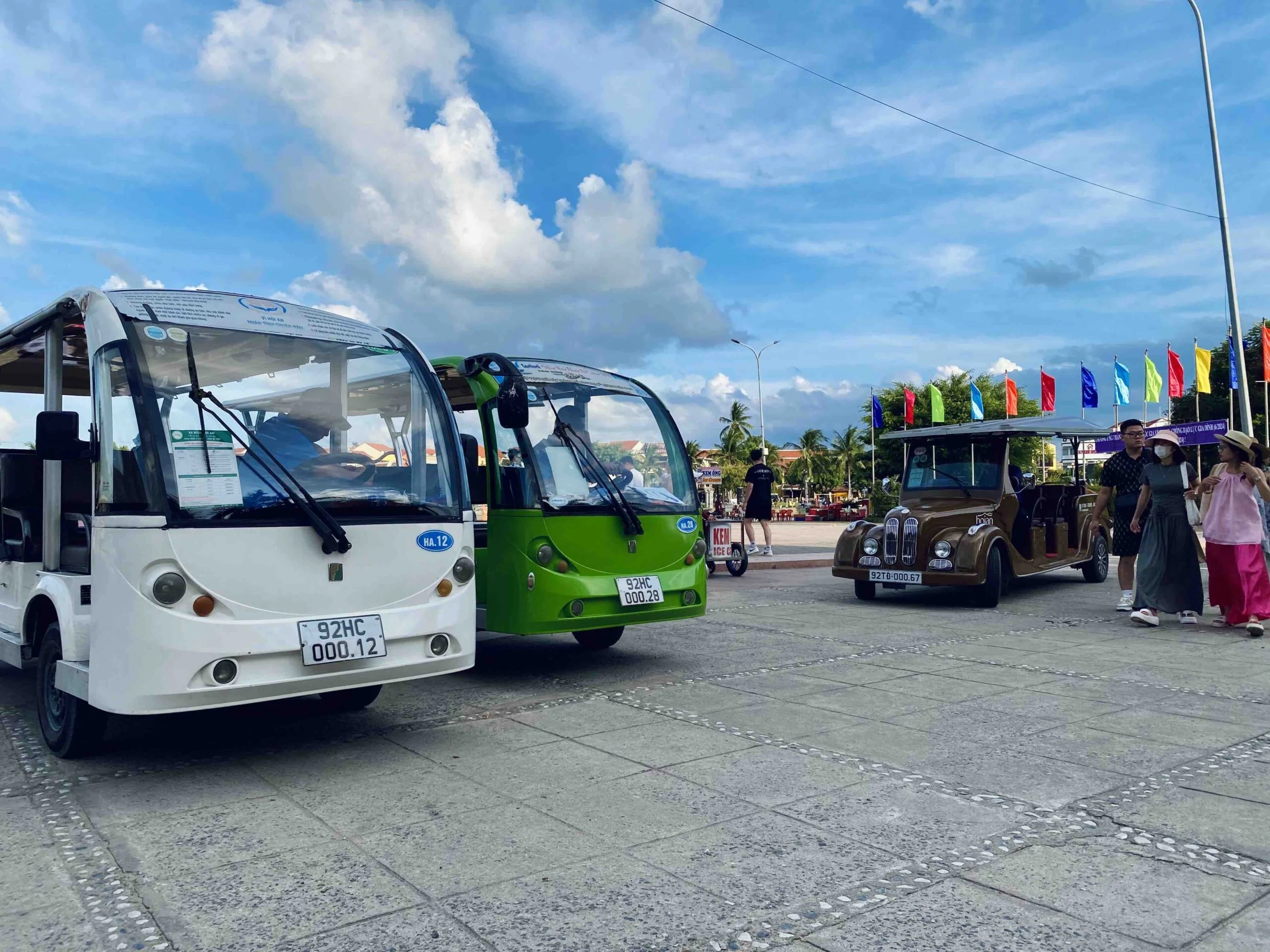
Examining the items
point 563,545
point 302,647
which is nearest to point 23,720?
point 302,647

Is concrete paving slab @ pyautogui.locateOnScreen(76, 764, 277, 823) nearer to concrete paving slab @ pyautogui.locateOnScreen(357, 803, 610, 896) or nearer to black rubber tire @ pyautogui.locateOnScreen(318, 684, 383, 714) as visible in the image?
concrete paving slab @ pyautogui.locateOnScreen(357, 803, 610, 896)

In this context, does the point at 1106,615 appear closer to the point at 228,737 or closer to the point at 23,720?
the point at 228,737

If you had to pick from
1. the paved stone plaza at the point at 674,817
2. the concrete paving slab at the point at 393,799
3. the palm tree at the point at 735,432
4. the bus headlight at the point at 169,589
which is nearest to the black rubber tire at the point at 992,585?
the paved stone plaza at the point at 674,817

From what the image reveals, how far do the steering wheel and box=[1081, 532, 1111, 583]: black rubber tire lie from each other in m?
11.6

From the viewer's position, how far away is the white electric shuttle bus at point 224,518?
4.57 m

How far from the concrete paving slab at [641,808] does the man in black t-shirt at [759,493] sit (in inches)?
489

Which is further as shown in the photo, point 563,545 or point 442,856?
point 563,545

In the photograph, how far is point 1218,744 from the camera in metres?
5.28

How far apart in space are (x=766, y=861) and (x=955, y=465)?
938cm

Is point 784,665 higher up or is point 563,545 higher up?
point 563,545

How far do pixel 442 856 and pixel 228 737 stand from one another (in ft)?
8.24

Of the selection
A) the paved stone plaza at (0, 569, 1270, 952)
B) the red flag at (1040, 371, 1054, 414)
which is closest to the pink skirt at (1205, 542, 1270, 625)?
the paved stone plaza at (0, 569, 1270, 952)

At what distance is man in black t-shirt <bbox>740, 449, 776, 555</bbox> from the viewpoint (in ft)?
56.3

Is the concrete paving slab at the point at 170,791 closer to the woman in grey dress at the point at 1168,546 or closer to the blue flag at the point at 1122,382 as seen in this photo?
the woman in grey dress at the point at 1168,546
